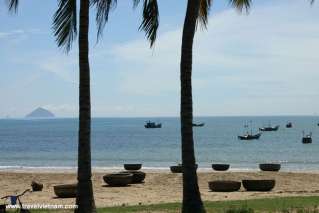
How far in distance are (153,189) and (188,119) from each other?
14748 millimetres

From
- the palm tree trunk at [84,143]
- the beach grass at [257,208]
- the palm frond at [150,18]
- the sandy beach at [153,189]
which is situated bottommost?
the sandy beach at [153,189]

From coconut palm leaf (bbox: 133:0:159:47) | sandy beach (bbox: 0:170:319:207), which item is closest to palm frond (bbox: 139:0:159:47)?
coconut palm leaf (bbox: 133:0:159:47)

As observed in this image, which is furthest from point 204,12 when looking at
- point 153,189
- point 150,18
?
point 153,189

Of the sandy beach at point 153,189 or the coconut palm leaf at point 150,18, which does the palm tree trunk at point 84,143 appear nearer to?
the coconut palm leaf at point 150,18

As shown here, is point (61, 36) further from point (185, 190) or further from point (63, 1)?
point (185, 190)

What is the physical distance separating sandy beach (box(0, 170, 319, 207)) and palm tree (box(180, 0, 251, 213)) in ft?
24.5

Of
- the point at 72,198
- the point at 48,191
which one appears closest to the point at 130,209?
the point at 72,198

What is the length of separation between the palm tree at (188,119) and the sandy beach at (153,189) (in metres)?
7.46

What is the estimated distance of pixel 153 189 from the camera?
26.7 meters

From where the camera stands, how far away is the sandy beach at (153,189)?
21.7 metres

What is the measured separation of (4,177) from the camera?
36.0m

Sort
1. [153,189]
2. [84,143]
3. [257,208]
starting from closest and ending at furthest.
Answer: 1. [84,143]
2. [257,208]
3. [153,189]

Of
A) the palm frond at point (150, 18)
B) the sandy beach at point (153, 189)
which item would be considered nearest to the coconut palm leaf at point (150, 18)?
the palm frond at point (150, 18)

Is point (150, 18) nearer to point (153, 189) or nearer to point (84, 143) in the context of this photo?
point (84, 143)
